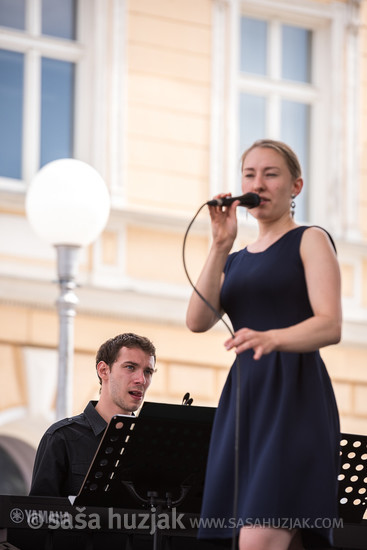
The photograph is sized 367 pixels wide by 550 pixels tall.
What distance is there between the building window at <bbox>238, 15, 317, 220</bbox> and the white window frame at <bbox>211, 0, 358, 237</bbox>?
27 mm

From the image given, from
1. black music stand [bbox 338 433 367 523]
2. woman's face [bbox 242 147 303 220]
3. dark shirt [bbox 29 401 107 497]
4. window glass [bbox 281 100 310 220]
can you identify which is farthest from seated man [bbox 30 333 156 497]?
window glass [bbox 281 100 310 220]

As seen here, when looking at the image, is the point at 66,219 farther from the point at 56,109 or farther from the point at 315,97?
the point at 315,97

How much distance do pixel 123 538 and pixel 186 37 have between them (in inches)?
286

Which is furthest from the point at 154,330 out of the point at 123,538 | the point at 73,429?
the point at 123,538

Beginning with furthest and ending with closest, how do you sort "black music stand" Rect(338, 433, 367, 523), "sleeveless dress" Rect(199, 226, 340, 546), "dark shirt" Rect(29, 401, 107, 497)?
"dark shirt" Rect(29, 401, 107, 497), "black music stand" Rect(338, 433, 367, 523), "sleeveless dress" Rect(199, 226, 340, 546)

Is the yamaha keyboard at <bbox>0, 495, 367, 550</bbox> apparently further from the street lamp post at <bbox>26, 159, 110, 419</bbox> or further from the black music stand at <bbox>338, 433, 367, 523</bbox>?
the street lamp post at <bbox>26, 159, 110, 419</bbox>

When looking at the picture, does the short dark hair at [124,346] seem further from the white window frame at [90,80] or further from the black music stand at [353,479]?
the white window frame at [90,80]

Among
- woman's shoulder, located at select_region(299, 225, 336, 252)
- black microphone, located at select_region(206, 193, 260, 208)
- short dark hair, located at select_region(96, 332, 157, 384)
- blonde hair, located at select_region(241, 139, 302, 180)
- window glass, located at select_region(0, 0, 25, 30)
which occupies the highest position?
window glass, located at select_region(0, 0, 25, 30)

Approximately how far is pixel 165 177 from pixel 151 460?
265 inches

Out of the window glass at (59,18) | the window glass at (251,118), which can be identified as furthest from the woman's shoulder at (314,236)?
the window glass at (251,118)

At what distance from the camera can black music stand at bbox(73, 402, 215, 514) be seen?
447 cm

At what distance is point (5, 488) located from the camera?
12992mm

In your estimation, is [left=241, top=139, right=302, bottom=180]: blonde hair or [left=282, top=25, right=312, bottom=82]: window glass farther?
[left=282, top=25, right=312, bottom=82]: window glass

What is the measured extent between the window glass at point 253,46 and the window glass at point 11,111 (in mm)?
2018
